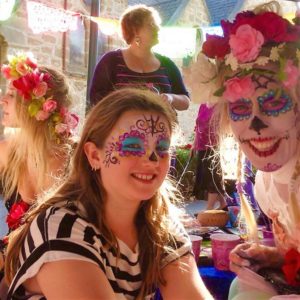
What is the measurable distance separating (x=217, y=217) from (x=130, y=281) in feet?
3.13

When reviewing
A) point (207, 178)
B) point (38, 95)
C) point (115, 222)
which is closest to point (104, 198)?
point (115, 222)

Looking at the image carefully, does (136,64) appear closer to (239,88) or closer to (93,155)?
(93,155)

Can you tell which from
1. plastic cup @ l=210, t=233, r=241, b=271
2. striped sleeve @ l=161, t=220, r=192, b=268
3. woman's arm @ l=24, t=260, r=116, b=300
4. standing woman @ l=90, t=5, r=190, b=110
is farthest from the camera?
standing woman @ l=90, t=5, r=190, b=110

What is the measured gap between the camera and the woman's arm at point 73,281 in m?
1.25

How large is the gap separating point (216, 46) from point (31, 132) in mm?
1272

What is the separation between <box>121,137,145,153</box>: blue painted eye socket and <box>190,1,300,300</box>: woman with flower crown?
29cm

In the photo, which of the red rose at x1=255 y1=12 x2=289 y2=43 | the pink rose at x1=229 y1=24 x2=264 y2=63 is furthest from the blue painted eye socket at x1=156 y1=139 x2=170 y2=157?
the red rose at x1=255 y1=12 x2=289 y2=43

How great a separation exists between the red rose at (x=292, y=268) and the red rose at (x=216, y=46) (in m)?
0.70

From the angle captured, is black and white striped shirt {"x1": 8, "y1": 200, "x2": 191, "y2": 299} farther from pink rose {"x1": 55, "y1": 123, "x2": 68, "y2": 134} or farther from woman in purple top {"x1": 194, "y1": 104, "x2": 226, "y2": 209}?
woman in purple top {"x1": 194, "y1": 104, "x2": 226, "y2": 209}

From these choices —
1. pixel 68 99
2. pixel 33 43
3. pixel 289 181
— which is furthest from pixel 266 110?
pixel 33 43

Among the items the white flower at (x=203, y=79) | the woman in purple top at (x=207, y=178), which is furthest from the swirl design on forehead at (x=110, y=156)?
the woman in purple top at (x=207, y=178)

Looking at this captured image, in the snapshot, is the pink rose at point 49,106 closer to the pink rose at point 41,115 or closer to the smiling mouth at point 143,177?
the pink rose at point 41,115

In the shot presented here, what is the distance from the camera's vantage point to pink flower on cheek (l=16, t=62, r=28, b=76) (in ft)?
7.84

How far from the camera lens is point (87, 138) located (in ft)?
5.21
